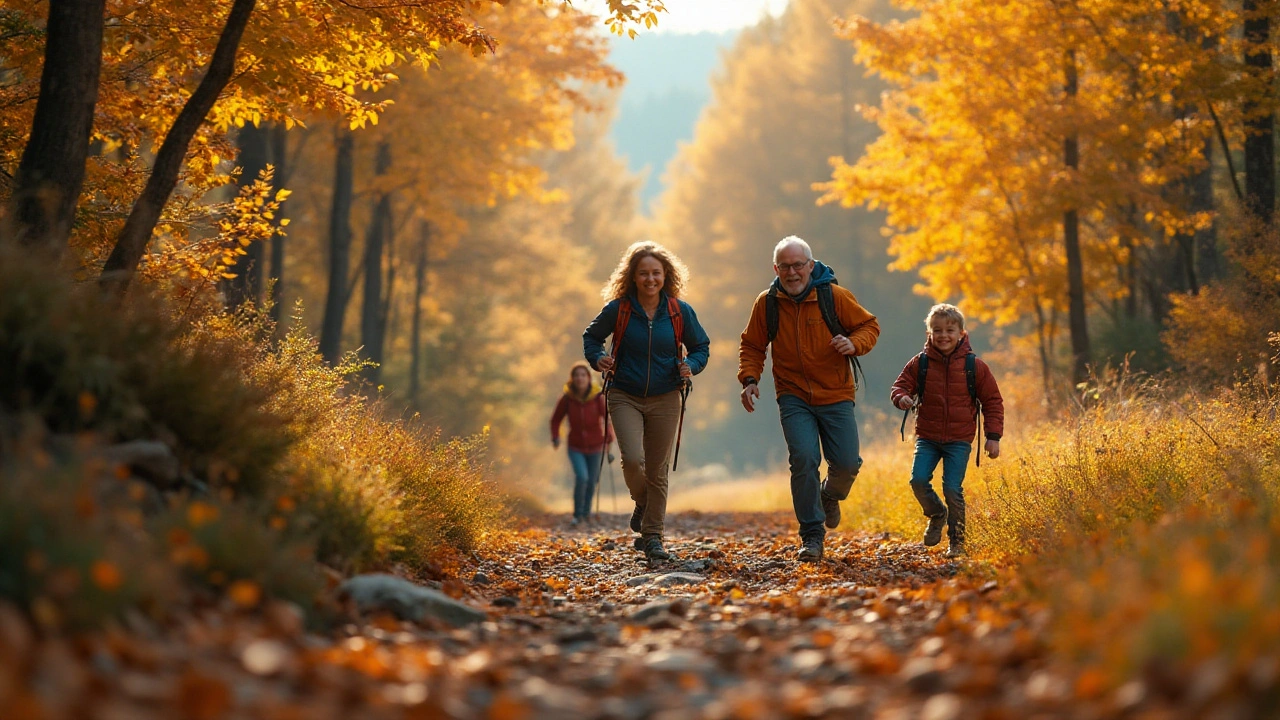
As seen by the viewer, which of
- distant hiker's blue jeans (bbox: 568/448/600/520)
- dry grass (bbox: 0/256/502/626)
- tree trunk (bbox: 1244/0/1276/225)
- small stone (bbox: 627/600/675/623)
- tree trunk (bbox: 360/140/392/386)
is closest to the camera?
dry grass (bbox: 0/256/502/626)

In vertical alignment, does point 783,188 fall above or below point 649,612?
above

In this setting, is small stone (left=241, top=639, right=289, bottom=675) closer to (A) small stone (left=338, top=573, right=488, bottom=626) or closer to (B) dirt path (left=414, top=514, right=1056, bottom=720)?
(B) dirt path (left=414, top=514, right=1056, bottom=720)

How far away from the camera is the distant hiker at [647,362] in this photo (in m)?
8.75

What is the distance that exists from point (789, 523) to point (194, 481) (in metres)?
10.7

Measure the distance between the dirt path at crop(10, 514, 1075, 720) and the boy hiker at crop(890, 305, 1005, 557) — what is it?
208 centimetres

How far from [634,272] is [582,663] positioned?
4687 mm

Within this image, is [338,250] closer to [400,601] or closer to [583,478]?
[583,478]

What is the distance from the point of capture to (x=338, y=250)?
61.6ft

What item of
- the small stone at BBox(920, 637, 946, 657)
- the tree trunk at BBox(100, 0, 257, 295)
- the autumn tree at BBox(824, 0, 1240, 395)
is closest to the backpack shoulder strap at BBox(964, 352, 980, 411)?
the small stone at BBox(920, 637, 946, 657)

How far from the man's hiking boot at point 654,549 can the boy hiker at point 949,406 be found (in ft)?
6.33

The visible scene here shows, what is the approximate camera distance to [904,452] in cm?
1536

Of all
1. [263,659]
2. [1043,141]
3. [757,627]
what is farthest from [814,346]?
[1043,141]

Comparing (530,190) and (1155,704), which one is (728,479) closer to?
(530,190)

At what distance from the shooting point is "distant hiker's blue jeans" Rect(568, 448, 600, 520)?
15461 millimetres
